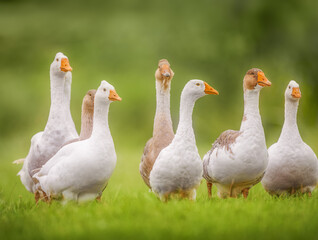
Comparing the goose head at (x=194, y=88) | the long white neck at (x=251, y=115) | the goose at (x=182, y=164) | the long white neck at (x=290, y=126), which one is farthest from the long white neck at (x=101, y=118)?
the long white neck at (x=290, y=126)

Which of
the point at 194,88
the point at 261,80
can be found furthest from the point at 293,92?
the point at 194,88

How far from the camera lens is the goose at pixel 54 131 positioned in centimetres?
579

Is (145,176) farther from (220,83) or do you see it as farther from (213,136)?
(213,136)

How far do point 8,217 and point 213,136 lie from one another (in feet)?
36.6

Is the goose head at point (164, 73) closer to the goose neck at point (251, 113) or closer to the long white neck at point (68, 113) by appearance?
the goose neck at point (251, 113)

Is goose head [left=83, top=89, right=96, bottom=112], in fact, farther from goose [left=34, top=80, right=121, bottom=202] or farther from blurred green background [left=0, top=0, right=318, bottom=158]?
blurred green background [left=0, top=0, right=318, bottom=158]

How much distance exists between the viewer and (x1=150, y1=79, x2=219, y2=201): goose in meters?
5.07

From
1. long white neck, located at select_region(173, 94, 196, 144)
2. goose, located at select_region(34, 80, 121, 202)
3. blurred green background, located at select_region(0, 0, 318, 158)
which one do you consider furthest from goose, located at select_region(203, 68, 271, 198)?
blurred green background, located at select_region(0, 0, 318, 158)

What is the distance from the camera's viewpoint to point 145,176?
5879mm

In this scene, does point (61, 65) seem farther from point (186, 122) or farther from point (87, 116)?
point (186, 122)

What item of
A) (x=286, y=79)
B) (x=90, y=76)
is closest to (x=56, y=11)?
(x=90, y=76)

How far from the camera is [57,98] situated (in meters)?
6.04

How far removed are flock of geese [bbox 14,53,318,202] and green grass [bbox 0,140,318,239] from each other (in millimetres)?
274

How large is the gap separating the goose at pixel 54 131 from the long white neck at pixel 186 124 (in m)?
1.55
